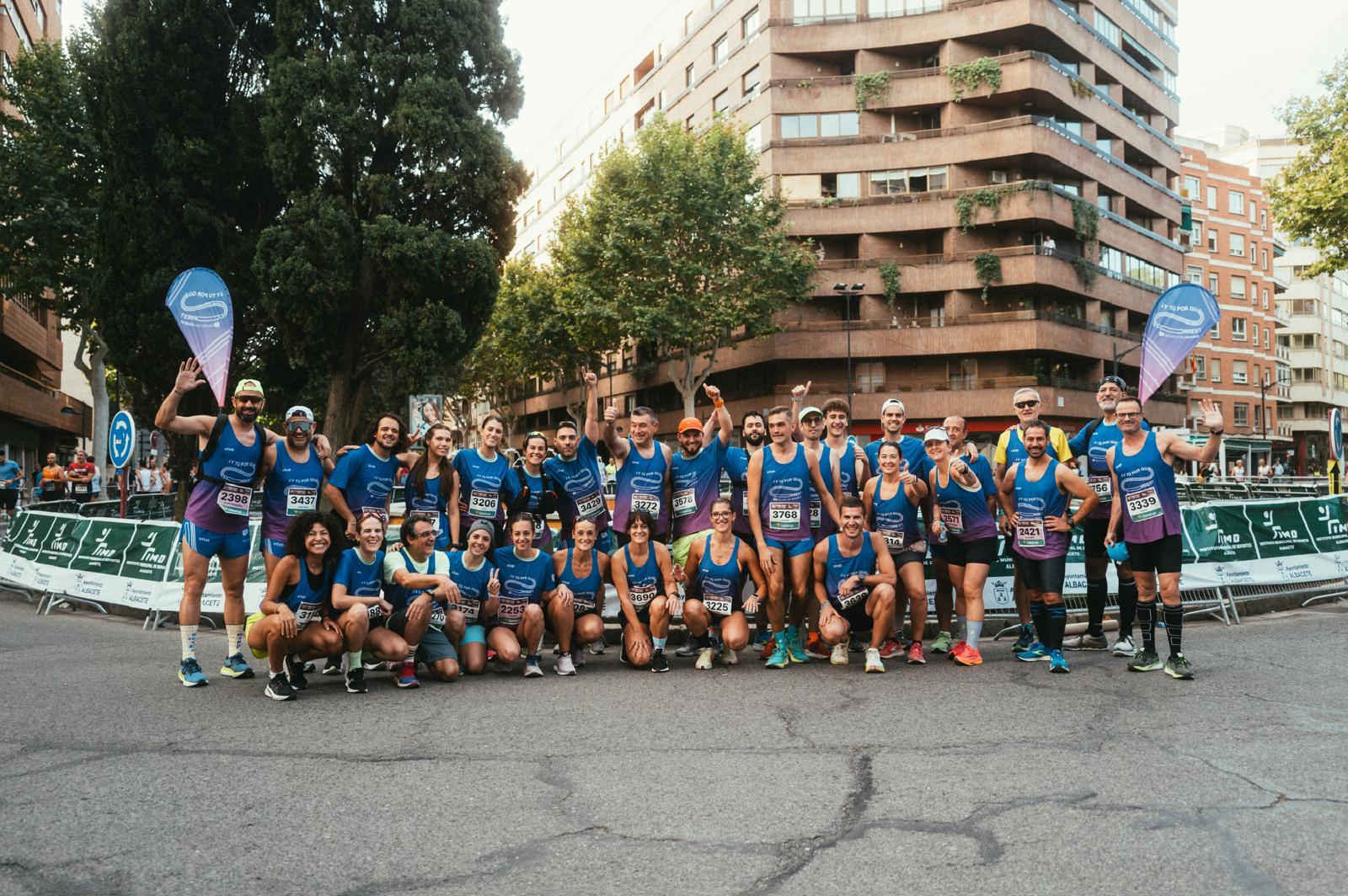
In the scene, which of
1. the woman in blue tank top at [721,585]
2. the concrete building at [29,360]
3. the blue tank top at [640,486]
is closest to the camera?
the woman in blue tank top at [721,585]

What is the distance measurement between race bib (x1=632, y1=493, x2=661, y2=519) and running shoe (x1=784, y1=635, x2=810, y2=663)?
1544mm

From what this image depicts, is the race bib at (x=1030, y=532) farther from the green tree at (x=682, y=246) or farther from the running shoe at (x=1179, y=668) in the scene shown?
the green tree at (x=682, y=246)

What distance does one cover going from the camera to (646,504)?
870cm

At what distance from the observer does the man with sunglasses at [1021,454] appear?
866 cm

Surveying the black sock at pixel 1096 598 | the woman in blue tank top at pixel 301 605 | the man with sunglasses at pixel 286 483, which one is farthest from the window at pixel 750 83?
the woman in blue tank top at pixel 301 605

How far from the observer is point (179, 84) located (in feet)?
69.7

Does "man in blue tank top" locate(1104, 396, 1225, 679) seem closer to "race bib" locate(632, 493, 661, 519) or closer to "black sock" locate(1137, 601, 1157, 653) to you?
"black sock" locate(1137, 601, 1157, 653)

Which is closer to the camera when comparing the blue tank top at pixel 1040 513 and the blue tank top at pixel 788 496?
the blue tank top at pixel 1040 513

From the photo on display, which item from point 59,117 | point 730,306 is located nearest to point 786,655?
point 59,117

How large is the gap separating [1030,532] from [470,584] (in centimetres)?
453

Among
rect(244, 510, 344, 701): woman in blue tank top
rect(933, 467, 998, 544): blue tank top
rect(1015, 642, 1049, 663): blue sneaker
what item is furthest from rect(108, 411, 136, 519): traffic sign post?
rect(1015, 642, 1049, 663): blue sneaker

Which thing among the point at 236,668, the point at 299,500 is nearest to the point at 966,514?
the point at 299,500

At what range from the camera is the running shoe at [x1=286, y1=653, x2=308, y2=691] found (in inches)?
289

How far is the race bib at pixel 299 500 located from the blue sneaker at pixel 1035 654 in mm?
5864
